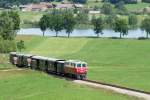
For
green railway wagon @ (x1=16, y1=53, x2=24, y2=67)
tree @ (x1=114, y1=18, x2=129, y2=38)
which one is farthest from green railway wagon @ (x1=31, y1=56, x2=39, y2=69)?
tree @ (x1=114, y1=18, x2=129, y2=38)

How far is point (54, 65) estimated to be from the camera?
83.7 metres

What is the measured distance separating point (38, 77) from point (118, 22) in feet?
A: 405

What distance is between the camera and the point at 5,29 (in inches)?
6107

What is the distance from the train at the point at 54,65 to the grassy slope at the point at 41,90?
3.85 m

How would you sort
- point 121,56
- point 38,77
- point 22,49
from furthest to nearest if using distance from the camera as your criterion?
point 22,49 → point 121,56 → point 38,77

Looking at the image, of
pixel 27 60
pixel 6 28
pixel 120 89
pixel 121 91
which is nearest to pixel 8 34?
pixel 6 28

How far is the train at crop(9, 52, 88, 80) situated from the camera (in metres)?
76.2

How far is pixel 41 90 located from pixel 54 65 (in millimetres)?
21717

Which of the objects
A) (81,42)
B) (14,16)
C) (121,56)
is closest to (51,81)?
(121,56)

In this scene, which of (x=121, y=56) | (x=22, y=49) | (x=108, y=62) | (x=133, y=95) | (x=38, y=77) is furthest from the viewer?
(x=22, y=49)

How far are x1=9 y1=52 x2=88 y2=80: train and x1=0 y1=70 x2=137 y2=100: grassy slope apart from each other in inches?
152

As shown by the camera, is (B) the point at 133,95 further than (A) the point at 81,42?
No

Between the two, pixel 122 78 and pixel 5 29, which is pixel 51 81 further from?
pixel 5 29

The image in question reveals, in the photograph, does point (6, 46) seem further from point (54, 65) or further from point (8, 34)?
point (54, 65)
